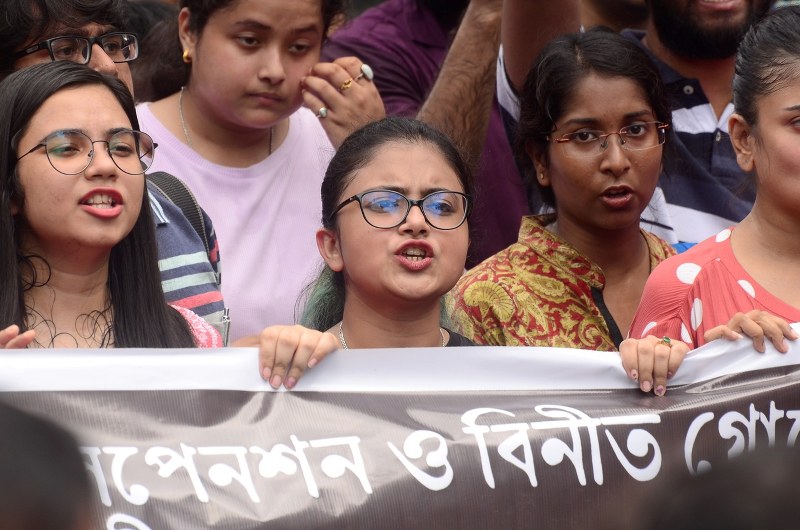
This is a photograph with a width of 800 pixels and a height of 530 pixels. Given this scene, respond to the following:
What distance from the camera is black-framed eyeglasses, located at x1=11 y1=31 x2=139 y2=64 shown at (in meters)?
3.35

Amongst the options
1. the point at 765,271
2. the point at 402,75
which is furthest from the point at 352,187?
the point at 402,75

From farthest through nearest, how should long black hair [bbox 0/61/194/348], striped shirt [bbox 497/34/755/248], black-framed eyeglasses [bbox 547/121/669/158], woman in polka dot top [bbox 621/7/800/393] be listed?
1. striped shirt [bbox 497/34/755/248]
2. black-framed eyeglasses [bbox 547/121/669/158]
3. woman in polka dot top [bbox 621/7/800/393]
4. long black hair [bbox 0/61/194/348]

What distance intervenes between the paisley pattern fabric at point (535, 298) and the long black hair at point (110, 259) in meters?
0.84

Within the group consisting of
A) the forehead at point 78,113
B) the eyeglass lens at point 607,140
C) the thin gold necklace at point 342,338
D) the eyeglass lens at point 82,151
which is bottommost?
the thin gold necklace at point 342,338

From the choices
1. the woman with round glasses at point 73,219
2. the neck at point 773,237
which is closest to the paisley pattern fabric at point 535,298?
the neck at point 773,237

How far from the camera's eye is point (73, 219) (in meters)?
2.87

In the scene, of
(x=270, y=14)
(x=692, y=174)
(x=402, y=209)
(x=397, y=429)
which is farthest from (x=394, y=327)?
(x=692, y=174)

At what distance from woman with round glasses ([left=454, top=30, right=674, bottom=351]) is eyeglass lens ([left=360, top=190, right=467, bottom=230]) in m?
0.49

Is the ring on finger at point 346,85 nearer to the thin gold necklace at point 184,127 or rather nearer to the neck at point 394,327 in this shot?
the thin gold necklace at point 184,127

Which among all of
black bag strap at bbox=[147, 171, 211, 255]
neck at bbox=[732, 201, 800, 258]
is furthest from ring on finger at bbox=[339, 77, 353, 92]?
neck at bbox=[732, 201, 800, 258]

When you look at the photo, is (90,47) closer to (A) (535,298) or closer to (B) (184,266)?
(B) (184,266)

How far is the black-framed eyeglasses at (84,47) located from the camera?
3.35 m

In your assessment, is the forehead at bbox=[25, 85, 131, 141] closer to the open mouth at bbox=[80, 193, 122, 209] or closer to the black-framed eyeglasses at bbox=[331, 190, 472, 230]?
the open mouth at bbox=[80, 193, 122, 209]

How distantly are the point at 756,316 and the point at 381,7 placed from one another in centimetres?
245
